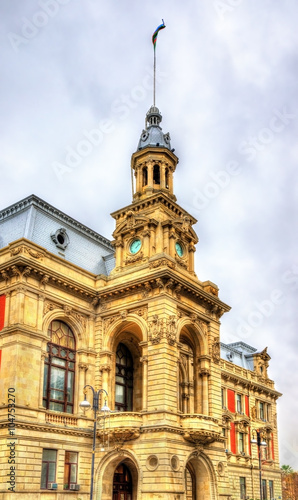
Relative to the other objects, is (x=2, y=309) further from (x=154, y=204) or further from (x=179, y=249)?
(x=179, y=249)

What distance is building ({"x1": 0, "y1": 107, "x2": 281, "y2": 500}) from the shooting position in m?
34.0

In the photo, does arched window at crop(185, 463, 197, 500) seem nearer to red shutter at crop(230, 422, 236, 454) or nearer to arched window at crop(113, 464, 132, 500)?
arched window at crop(113, 464, 132, 500)

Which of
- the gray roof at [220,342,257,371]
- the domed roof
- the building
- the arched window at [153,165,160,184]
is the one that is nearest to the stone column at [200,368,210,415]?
the building

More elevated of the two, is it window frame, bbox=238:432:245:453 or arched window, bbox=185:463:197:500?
window frame, bbox=238:432:245:453

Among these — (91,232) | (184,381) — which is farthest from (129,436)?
(91,232)

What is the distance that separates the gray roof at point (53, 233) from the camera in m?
41.1

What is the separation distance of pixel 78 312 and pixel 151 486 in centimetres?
1328

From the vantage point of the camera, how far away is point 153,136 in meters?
49.8

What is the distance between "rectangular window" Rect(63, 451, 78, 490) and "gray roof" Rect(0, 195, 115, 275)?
14418mm

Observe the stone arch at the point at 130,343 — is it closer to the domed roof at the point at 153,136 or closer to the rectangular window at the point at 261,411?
the domed roof at the point at 153,136

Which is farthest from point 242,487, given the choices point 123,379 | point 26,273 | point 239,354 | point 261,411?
point 26,273

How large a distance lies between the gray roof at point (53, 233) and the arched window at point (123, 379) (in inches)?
283

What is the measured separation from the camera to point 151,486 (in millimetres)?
33844

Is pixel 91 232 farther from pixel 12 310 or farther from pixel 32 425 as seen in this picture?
pixel 32 425
